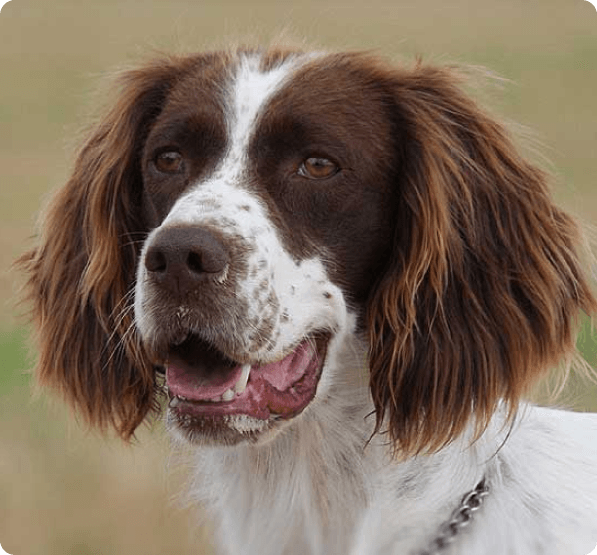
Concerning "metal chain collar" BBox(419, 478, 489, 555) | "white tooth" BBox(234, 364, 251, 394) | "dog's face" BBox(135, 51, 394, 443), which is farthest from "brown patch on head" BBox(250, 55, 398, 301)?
"metal chain collar" BBox(419, 478, 489, 555)

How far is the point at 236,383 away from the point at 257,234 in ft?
1.44

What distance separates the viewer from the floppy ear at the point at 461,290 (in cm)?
445

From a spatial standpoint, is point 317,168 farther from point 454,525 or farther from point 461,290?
point 454,525

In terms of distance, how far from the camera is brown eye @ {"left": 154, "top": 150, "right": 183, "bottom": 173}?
457cm

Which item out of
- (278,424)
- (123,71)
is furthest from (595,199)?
(278,424)

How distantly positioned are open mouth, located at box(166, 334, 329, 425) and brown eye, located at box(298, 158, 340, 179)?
490 millimetres

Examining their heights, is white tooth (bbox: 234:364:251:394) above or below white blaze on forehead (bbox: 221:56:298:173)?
below

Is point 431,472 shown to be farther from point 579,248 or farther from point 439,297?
point 579,248

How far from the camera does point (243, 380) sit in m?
4.25

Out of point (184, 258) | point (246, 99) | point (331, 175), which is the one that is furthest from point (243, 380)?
point (246, 99)

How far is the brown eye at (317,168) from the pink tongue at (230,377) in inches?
20.3

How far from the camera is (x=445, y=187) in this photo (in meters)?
4.52

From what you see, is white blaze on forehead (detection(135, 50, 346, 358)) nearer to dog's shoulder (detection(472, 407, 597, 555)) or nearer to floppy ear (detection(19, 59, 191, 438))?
floppy ear (detection(19, 59, 191, 438))

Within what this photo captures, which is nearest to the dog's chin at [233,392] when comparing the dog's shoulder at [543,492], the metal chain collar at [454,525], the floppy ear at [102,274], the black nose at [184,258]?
the black nose at [184,258]
